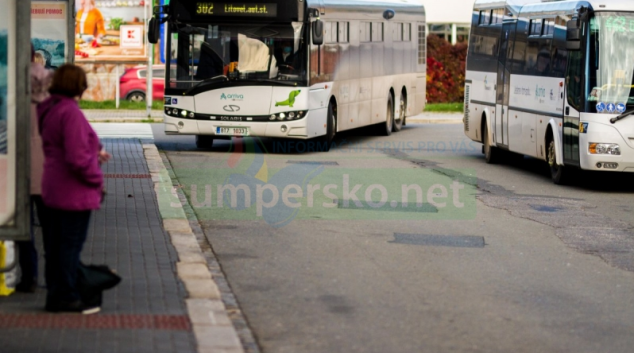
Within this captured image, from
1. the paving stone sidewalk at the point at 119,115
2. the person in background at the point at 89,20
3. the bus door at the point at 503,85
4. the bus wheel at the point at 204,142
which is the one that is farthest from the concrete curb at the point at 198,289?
the person in background at the point at 89,20

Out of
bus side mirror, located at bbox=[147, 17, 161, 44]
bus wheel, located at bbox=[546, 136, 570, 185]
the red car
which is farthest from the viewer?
the red car

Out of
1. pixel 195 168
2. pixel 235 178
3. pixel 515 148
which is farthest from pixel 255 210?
pixel 515 148

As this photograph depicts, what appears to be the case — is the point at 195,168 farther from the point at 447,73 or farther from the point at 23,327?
the point at 447,73

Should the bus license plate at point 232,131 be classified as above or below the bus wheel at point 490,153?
above

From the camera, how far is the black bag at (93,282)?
7215mm

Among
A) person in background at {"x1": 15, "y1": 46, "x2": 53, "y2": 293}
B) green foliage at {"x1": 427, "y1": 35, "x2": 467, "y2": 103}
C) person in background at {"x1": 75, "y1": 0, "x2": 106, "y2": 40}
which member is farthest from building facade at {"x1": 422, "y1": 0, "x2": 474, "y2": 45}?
person in background at {"x1": 15, "y1": 46, "x2": 53, "y2": 293}

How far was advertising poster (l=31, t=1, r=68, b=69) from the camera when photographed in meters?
13.7

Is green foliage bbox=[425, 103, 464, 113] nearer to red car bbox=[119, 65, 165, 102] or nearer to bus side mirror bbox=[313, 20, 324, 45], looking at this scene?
red car bbox=[119, 65, 165, 102]

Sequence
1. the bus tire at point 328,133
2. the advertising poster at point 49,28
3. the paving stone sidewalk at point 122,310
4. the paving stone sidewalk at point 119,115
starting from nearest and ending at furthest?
the paving stone sidewalk at point 122,310, the advertising poster at point 49,28, the bus tire at point 328,133, the paving stone sidewalk at point 119,115

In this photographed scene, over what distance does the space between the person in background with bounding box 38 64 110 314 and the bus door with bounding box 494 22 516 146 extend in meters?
13.8

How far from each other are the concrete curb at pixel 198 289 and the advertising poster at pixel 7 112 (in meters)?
1.36

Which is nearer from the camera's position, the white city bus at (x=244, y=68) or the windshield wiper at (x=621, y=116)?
the windshield wiper at (x=621, y=116)

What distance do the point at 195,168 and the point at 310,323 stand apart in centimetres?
1107

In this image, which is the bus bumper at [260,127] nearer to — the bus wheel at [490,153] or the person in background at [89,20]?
the bus wheel at [490,153]
